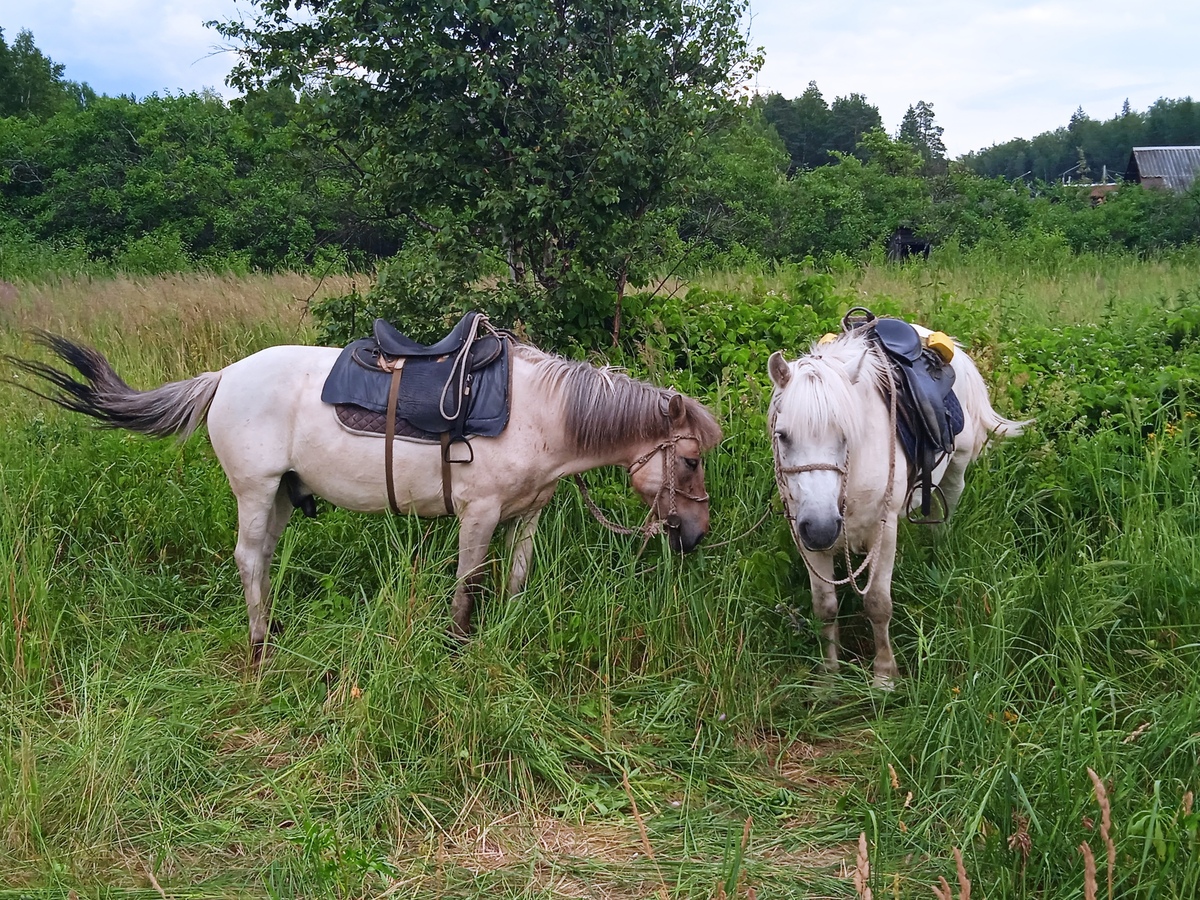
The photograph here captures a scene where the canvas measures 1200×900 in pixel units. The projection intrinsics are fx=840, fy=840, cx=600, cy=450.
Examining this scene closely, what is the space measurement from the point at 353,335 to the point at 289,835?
3440 mm

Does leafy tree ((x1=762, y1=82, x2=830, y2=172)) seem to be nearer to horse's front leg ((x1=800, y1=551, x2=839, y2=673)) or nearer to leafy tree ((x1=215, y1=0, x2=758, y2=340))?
leafy tree ((x1=215, y1=0, x2=758, y2=340))

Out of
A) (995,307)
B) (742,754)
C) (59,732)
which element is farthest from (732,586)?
(995,307)

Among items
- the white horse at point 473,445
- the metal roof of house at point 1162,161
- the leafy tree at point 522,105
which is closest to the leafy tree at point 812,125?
the metal roof of house at point 1162,161

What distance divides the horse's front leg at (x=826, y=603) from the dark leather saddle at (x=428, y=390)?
62.0 inches

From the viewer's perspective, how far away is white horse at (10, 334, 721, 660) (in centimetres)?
396

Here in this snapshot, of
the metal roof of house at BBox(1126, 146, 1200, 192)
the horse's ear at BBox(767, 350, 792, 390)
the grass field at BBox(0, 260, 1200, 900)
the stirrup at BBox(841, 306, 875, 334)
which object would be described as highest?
the metal roof of house at BBox(1126, 146, 1200, 192)

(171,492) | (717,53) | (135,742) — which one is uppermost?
(717,53)

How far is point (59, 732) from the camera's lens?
10.9 ft

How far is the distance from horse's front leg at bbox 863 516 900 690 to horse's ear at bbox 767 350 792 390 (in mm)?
801

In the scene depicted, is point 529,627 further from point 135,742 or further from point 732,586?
point 135,742

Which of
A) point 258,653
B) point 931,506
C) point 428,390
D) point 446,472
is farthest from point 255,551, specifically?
point 931,506

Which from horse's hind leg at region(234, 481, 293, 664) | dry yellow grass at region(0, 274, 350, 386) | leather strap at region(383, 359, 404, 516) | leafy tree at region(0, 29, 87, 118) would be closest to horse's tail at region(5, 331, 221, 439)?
horse's hind leg at region(234, 481, 293, 664)

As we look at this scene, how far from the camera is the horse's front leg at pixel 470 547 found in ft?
13.0

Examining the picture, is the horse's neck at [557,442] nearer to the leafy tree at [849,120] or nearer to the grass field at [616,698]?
the grass field at [616,698]
